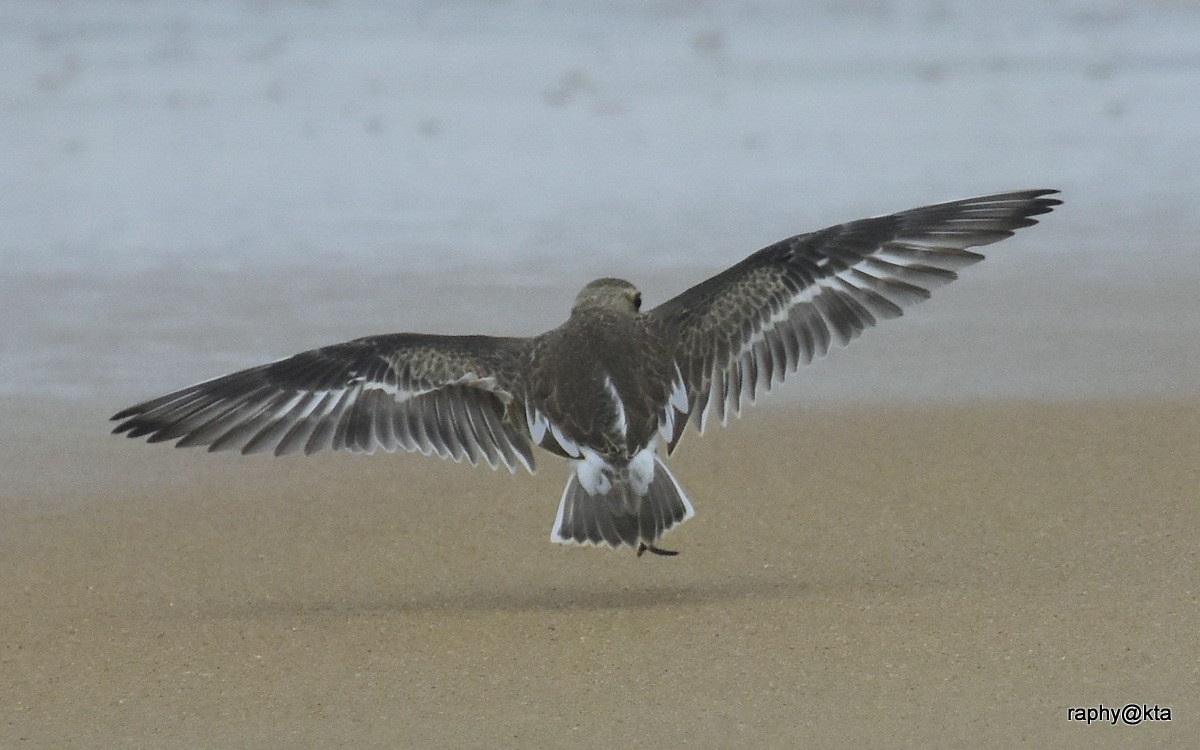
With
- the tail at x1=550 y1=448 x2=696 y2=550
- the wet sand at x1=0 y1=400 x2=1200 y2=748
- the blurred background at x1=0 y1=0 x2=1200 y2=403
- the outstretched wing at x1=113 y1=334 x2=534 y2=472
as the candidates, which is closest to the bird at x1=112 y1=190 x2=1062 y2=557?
the outstretched wing at x1=113 y1=334 x2=534 y2=472

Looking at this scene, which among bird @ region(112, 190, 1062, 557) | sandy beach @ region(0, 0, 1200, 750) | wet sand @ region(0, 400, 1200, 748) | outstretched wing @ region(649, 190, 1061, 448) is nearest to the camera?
wet sand @ region(0, 400, 1200, 748)

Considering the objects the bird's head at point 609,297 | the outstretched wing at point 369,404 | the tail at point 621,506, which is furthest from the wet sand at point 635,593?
the bird's head at point 609,297

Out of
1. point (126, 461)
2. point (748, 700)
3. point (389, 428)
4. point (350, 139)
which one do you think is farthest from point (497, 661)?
point (350, 139)

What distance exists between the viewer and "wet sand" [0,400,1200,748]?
4.55 metres

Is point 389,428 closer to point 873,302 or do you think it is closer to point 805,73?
point 873,302

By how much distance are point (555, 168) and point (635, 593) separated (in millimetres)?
6402

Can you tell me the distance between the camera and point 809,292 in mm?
6004

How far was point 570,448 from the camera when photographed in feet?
18.3

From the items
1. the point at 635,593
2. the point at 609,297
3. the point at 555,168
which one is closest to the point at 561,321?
the point at 609,297

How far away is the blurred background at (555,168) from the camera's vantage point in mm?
8469

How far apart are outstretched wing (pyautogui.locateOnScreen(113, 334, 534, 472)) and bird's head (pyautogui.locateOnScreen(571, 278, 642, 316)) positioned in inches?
9.6

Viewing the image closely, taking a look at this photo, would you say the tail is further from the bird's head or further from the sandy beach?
the bird's head

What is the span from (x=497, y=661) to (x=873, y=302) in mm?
1763

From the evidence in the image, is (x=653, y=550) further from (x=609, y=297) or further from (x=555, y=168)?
(x=555, y=168)
